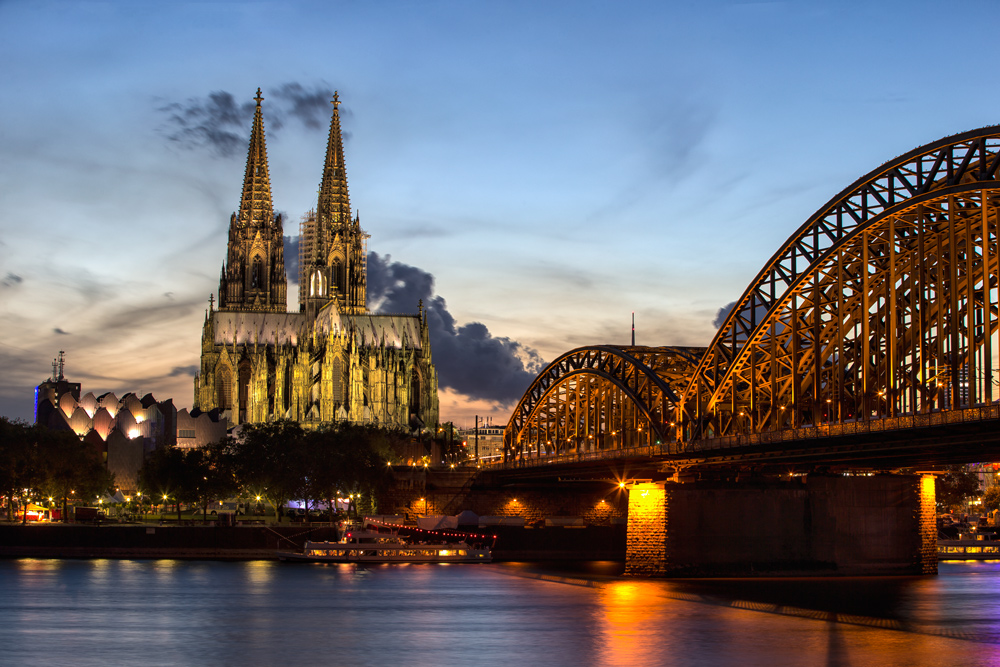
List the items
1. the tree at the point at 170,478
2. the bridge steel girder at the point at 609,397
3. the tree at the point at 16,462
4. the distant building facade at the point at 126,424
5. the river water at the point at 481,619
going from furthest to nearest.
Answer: the distant building facade at the point at 126,424 < the tree at the point at 170,478 < the tree at the point at 16,462 < the bridge steel girder at the point at 609,397 < the river water at the point at 481,619

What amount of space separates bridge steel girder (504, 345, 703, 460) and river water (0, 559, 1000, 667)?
15.1 meters

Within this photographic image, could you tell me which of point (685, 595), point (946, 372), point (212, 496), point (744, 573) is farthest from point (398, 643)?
point (212, 496)

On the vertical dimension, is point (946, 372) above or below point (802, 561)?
above

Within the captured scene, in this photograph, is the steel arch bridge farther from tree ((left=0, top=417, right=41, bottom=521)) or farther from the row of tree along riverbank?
tree ((left=0, top=417, right=41, bottom=521))

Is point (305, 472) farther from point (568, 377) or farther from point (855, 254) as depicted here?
point (855, 254)

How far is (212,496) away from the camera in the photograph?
5310 inches

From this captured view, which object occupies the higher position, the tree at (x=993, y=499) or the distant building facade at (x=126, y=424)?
the distant building facade at (x=126, y=424)

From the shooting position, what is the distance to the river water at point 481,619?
156 ft

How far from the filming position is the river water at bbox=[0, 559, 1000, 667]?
4766 cm

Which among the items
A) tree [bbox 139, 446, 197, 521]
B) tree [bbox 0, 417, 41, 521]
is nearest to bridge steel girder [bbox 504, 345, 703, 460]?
tree [bbox 139, 446, 197, 521]

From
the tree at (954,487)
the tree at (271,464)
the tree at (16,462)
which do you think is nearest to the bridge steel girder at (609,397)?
the tree at (271,464)

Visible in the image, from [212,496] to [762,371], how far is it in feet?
249

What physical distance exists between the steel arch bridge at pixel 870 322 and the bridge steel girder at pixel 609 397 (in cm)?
45

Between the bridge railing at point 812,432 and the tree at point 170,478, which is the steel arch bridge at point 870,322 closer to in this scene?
the bridge railing at point 812,432
